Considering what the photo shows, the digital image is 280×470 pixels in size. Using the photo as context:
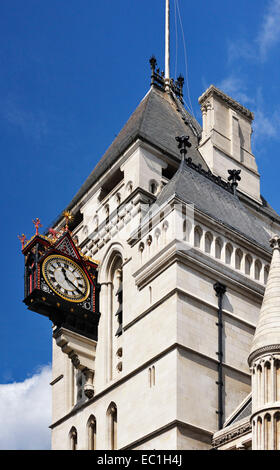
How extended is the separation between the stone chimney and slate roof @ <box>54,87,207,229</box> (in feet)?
1.89

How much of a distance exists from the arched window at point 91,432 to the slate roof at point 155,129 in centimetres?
931

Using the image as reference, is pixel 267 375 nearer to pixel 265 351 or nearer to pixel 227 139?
pixel 265 351

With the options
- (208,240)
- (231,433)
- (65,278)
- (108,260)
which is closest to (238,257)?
(208,240)

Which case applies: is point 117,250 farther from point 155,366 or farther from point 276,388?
point 276,388

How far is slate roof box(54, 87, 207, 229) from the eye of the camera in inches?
1758

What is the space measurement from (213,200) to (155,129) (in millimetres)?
4526

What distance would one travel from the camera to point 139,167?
142 ft

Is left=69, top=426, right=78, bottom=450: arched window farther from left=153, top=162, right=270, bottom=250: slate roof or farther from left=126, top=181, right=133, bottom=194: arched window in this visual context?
left=126, top=181, right=133, bottom=194: arched window

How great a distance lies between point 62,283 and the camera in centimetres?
4103

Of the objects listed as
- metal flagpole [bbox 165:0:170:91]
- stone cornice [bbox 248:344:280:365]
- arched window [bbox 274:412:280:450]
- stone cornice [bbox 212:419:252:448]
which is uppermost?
metal flagpole [bbox 165:0:170:91]

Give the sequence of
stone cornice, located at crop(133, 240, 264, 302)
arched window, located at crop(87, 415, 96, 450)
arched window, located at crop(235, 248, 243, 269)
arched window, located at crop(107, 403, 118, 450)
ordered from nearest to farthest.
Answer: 1. stone cornice, located at crop(133, 240, 264, 302)
2. arched window, located at crop(107, 403, 118, 450)
3. arched window, located at crop(87, 415, 96, 450)
4. arched window, located at crop(235, 248, 243, 269)

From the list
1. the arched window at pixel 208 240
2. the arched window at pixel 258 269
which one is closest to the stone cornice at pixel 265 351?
the arched window at pixel 208 240

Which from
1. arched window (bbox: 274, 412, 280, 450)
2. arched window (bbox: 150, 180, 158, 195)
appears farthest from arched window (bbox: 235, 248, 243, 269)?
arched window (bbox: 274, 412, 280, 450)
